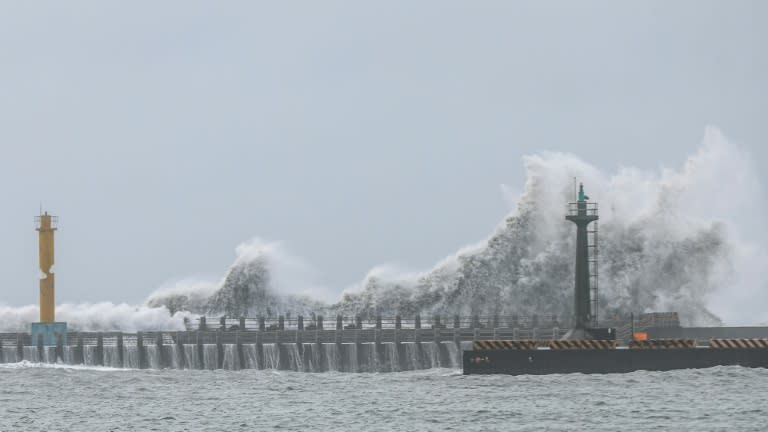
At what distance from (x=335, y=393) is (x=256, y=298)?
38.4m

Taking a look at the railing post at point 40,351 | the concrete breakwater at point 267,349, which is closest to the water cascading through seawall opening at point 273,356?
the concrete breakwater at point 267,349

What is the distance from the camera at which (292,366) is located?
78.0m

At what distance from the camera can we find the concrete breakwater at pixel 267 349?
74994mm

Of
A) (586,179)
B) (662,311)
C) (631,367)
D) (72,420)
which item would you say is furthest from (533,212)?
(72,420)

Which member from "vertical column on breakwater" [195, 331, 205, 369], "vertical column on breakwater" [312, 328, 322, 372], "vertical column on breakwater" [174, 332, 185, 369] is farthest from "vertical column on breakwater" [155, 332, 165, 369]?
"vertical column on breakwater" [312, 328, 322, 372]

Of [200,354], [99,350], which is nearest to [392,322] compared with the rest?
[200,354]

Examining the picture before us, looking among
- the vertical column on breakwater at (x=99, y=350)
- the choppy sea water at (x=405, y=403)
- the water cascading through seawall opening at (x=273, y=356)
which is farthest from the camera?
the vertical column on breakwater at (x=99, y=350)

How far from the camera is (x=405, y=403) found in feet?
183

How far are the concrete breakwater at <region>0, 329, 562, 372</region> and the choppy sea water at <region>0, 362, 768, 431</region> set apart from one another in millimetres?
4004

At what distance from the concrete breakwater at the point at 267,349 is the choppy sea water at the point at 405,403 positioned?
13.1ft

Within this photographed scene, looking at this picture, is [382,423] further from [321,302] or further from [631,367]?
[321,302]

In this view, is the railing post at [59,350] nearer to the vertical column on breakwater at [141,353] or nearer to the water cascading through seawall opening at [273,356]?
the water cascading through seawall opening at [273,356]

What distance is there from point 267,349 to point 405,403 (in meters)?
24.2

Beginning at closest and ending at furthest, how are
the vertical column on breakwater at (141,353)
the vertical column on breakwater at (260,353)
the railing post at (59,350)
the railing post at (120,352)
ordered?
the vertical column on breakwater at (260,353) < the vertical column on breakwater at (141,353) < the railing post at (120,352) < the railing post at (59,350)
